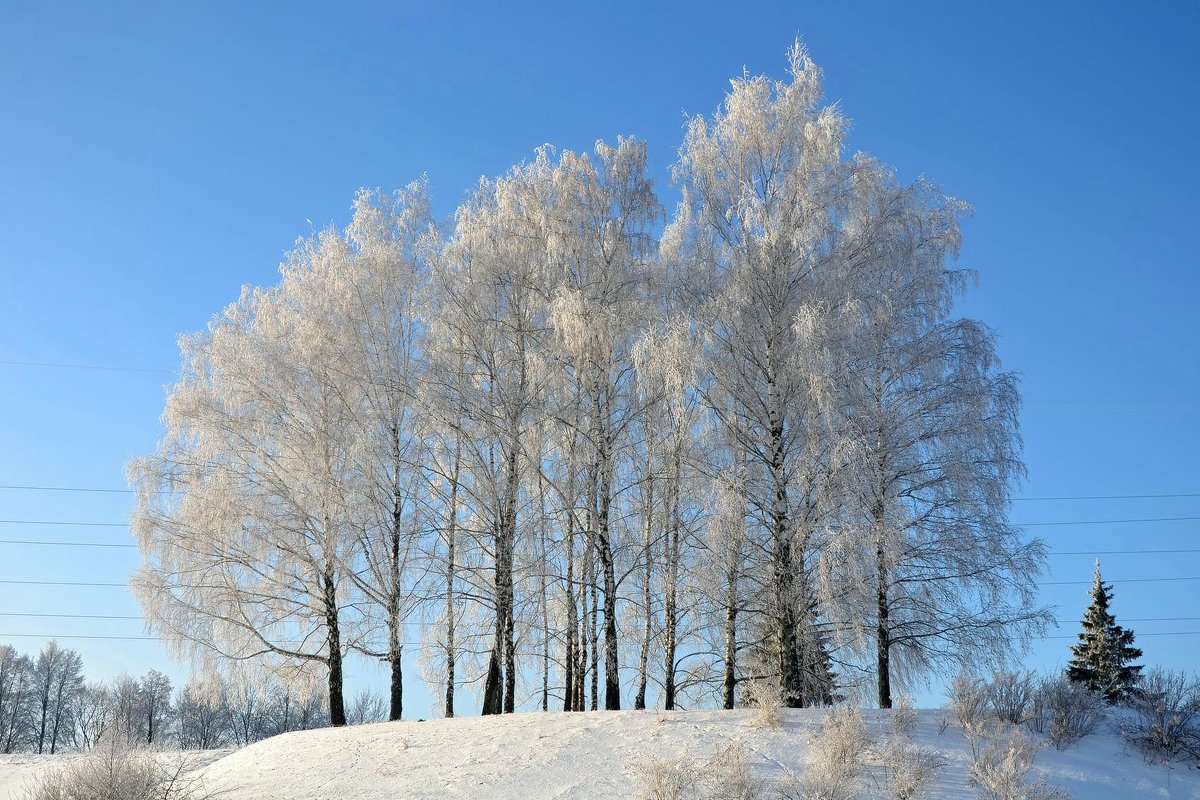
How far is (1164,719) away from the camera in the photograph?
13094 mm

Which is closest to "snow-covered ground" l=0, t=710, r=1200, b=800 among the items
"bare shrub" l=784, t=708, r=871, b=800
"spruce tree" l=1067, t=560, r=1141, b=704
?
"bare shrub" l=784, t=708, r=871, b=800

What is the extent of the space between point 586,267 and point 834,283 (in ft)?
15.1

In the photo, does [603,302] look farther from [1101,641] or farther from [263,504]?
[1101,641]

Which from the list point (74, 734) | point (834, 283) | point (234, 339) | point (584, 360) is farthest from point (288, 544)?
point (74, 734)

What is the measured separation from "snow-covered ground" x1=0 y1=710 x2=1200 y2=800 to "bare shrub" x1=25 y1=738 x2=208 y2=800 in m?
1.01

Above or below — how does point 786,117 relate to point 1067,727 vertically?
above

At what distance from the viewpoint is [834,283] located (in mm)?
16047

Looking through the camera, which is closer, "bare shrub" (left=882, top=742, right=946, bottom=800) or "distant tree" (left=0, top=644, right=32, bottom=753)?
"bare shrub" (left=882, top=742, right=946, bottom=800)

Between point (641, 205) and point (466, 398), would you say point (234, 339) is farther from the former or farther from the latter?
point (641, 205)

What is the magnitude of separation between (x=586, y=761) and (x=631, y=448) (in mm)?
6066

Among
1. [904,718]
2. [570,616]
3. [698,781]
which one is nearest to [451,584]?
[570,616]

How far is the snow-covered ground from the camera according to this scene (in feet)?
37.6

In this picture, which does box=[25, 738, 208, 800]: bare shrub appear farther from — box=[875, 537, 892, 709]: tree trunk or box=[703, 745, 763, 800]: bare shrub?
box=[875, 537, 892, 709]: tree trunk

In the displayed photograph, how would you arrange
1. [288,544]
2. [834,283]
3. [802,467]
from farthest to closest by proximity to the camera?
1. [288,544]
2. [834,283]
3. [802,467]
